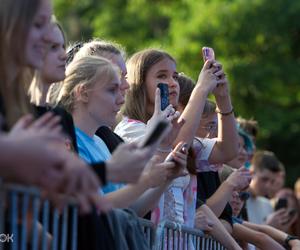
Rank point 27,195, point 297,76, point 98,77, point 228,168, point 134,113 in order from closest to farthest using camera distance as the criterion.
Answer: point 27,195, point 98,77, point 134,113, point 228,168, point 297,76

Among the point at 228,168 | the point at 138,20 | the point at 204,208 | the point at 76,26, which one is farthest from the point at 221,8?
the point at 204,208

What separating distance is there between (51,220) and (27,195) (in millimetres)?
530

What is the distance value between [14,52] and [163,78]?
9.10 feet

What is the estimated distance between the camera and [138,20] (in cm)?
2981

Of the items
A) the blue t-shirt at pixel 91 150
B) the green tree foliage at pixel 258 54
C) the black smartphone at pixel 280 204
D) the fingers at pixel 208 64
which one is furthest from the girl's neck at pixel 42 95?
the green tree foliage at pixel 258 54

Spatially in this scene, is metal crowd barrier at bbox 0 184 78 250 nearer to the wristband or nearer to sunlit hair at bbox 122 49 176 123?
the wristband

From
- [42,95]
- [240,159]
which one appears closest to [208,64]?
[42,95]

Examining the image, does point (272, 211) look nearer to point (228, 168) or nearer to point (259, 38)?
point (228, 168)

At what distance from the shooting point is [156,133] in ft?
14.2

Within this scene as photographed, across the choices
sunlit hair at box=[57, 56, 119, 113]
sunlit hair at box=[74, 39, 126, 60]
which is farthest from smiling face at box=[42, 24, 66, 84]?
sunlit hair at box=[74, 39, 126, 60]

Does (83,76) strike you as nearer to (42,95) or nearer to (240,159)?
(42,95)

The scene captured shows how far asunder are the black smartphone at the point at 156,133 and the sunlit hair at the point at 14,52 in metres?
0.53

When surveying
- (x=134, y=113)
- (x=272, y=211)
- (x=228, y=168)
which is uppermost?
(x=134, y=113)

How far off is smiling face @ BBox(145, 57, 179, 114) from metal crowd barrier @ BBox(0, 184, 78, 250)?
7.23 feet
